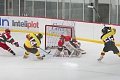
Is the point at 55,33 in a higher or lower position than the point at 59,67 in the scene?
higher

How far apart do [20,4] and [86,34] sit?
5.21 m

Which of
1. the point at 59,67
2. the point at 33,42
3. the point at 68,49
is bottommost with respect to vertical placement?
the point at 59,67

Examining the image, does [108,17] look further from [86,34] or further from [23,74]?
[23,74]

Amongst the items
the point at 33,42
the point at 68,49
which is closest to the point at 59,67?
the point at 33,42

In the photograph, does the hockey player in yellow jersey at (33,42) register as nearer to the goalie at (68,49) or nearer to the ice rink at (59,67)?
the ice rink at (59,67)

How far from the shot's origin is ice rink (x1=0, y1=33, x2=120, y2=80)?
18.1 feet

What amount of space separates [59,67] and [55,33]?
295cm

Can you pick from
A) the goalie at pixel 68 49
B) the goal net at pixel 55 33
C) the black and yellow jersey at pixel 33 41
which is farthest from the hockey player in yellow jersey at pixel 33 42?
the goal net at pixel 55 33

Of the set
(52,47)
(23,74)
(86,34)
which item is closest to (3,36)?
(52,47)

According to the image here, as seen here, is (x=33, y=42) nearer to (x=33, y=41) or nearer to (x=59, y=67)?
(x=33, y=41)

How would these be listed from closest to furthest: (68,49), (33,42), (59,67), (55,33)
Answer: (59,67)
(33,42)
(68,49)
(55,33)

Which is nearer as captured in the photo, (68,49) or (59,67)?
(59,67)

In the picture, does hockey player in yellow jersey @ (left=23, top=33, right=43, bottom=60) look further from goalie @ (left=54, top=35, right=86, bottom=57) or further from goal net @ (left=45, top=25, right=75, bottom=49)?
goal net @ (left=45, top=25, right=75, bottom=49)

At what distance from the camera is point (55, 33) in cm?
926
